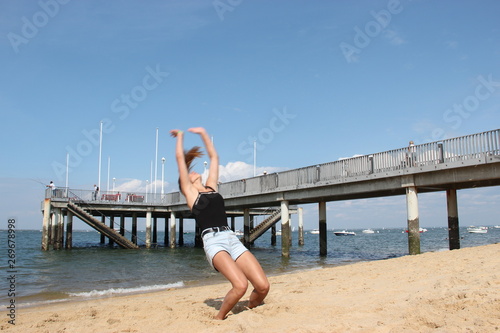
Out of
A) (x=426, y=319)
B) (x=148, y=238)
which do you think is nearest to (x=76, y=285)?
(x=426, y=319)

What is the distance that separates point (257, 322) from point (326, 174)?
19.0 meters

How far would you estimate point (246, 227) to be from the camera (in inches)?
1474

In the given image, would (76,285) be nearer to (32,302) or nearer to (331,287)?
(32,302)

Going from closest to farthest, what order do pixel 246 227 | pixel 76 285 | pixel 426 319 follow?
pixel 426 319
pixel 76 285
pixel 246 227

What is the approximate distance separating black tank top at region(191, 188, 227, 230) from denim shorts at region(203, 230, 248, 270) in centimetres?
13

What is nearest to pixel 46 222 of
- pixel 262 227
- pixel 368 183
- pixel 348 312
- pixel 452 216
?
pixel 262 227

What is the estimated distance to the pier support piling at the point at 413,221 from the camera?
1866 cm

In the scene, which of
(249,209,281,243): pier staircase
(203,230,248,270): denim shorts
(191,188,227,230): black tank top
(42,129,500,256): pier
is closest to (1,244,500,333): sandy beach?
(203,230,248,270): denim shorts

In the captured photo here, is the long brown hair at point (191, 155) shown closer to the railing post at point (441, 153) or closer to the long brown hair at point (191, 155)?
the long brown hair at point (191, 155)

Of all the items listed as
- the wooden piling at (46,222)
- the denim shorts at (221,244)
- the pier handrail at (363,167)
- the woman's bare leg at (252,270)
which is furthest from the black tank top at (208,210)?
the wooden piling at (46,222)

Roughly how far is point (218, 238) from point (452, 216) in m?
19.6

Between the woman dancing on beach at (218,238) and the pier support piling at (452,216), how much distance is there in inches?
729

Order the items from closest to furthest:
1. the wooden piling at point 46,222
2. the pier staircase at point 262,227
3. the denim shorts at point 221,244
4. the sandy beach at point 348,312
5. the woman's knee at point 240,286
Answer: the sandy beach at point 348,312 < the woman's knee at point 240,286 < the denim shorts at point 221,244 < the wooden piling at point 46,222 < the pier staircase at point 262,227

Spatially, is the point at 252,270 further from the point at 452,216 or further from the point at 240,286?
the point at 452,216
